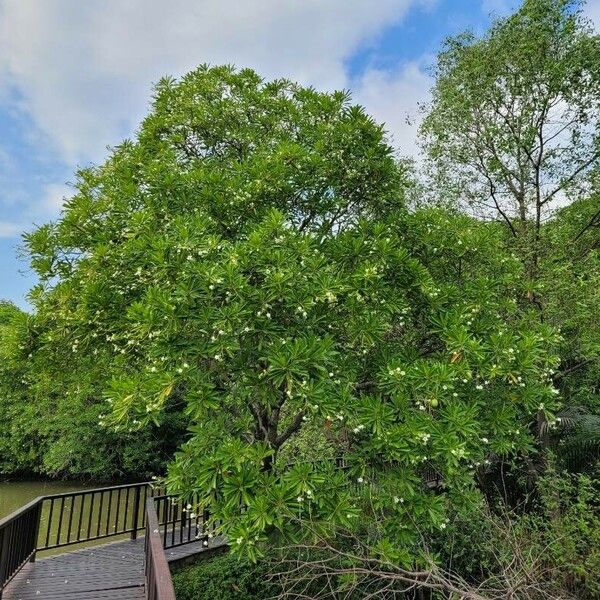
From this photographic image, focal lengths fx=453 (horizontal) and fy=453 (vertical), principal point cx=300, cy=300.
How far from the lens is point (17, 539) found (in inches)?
201

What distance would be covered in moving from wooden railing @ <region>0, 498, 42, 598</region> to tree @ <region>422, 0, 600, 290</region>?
775cm

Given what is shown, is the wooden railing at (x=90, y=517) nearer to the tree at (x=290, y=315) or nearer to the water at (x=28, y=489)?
the water at (x=28, y=489)

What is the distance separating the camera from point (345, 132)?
524cm

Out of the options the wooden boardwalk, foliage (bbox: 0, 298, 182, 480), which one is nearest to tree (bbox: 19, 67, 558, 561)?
the wooden boardwalk

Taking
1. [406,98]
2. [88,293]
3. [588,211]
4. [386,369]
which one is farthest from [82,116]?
Answer: [588,211]

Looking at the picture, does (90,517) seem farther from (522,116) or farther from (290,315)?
(522,116)

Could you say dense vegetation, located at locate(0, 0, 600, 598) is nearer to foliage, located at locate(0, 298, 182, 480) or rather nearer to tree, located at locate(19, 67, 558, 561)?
tree, located at locate(19, 67, 558, 561)

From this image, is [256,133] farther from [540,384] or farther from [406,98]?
[406,98]

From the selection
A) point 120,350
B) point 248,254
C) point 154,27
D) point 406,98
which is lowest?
point 120,350

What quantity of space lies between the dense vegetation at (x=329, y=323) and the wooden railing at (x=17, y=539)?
5.19 ft

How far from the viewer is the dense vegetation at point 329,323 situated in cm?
379

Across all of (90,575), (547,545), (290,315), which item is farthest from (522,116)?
(90,575)

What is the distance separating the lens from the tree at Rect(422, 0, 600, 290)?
26.3ft

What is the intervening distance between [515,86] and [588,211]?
2.73 meters
